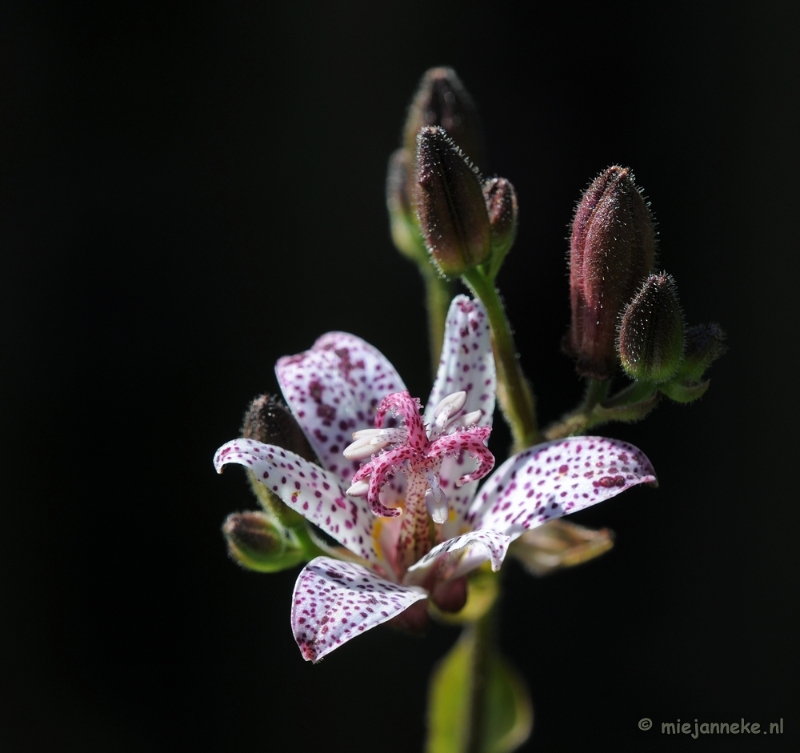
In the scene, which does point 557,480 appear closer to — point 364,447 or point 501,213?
point 364,447

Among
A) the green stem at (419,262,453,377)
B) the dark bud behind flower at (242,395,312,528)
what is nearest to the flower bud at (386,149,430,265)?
the green stem at (419,262,453,377)

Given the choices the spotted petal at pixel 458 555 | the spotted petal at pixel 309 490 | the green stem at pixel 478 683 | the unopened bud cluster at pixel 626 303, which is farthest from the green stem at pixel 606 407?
the green stem at pixel 478 683

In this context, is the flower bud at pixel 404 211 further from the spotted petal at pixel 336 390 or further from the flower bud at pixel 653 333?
the flower bud at pixel 653 333

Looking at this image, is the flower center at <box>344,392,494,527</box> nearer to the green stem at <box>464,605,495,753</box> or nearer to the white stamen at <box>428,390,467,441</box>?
the white stamen at <box>428,390,467,441</box>

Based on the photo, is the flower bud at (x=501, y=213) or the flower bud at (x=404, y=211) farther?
the flower bud at (x=404, y=211)

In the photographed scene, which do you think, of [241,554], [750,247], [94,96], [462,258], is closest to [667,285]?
[462,258]

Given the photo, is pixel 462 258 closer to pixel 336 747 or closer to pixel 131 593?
pixel 131 593

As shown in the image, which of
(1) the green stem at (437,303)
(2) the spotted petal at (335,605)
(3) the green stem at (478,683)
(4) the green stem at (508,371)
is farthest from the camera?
(1) the green stem at (437,303)
